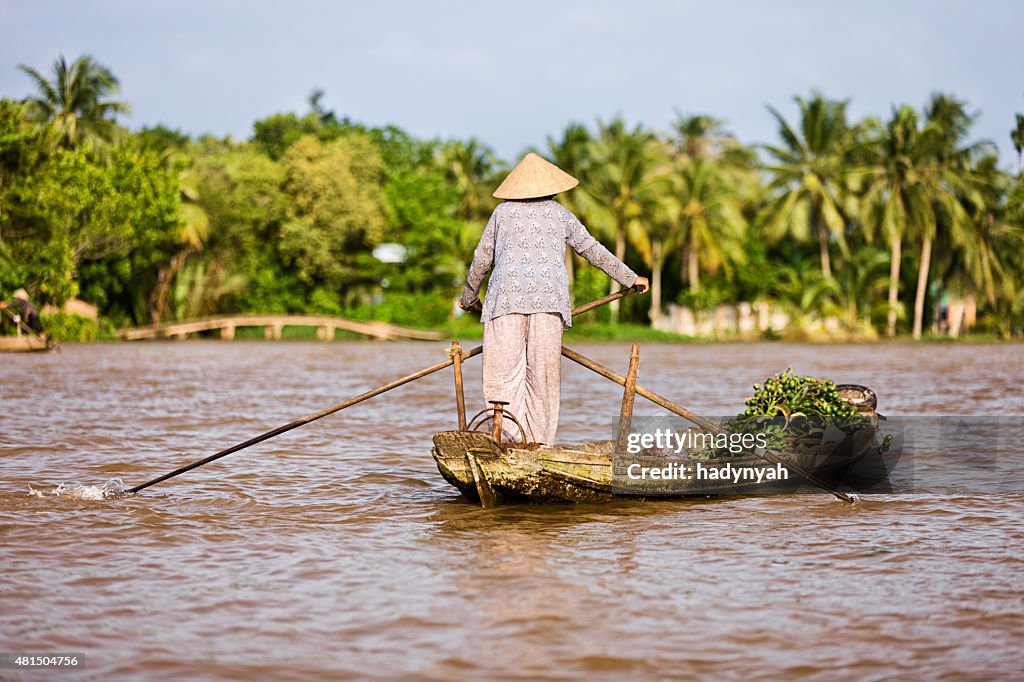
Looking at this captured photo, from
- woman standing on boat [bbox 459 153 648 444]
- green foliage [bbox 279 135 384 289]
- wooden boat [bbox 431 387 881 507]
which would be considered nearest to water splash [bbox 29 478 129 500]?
wooden boat [bbox 431 387 881 507]

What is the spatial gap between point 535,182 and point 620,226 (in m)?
31.0

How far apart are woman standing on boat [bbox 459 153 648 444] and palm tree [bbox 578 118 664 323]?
29.7 m

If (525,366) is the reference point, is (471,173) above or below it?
above

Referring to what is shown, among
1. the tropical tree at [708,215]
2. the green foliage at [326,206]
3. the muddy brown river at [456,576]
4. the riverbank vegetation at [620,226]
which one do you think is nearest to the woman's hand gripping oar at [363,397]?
the muddy brown river at [456,576]

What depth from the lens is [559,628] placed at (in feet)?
13.7

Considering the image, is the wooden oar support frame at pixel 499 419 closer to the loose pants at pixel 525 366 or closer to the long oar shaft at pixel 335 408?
the loose pants at pixel 525 366

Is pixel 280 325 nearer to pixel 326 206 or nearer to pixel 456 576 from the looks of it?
pixel 326 206

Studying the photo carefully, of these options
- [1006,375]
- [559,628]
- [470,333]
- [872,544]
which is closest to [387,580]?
[559,628]

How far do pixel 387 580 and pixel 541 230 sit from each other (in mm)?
2399

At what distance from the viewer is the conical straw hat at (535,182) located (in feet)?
21.4

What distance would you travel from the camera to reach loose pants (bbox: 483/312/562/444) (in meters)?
6.42

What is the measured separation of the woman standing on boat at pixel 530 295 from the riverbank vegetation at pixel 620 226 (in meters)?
27.9

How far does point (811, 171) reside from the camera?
3688 centimetres

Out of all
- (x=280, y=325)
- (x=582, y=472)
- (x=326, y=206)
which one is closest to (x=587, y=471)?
(x=582, y=472)
